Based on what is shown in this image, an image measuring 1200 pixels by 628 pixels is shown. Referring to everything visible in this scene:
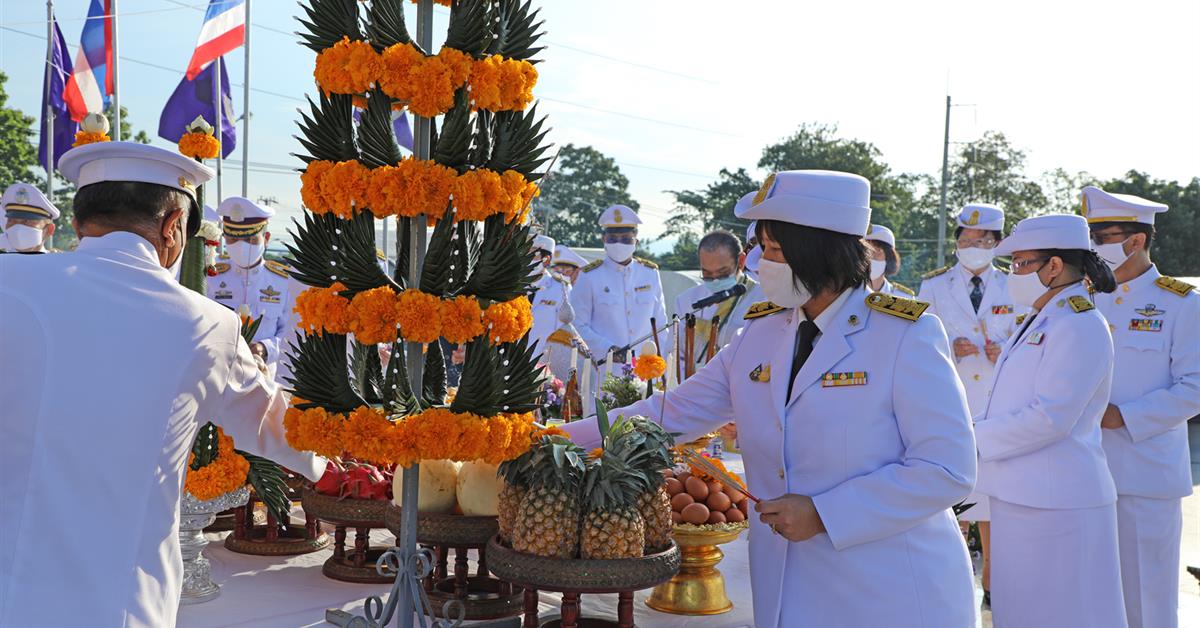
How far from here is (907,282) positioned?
28812 millimetres

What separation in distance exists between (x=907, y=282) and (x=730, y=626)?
86.0ft

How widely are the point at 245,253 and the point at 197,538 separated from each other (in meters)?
4.32

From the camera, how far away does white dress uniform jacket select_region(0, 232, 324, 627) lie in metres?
2.02

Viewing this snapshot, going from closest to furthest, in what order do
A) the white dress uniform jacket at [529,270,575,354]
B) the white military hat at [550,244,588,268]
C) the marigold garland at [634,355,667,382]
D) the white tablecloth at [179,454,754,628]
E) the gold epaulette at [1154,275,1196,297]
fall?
the white tablecloth at [179,454,754,628]
the marigold garland at [634,355,667,382]
the gold epaulette at [1154,275,1196,297]
the white dress uniform jacket at [529,270,575,354]
the white military hat at [550,244,588,268]

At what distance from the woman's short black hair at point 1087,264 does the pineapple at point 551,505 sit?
2218 millimetres

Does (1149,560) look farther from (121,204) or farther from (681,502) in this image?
(121,204)

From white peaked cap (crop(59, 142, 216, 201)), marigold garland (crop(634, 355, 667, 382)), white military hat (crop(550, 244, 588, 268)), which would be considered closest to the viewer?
white peaked cap (crop(59, 142, 216, 201))

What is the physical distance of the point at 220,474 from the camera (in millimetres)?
3424

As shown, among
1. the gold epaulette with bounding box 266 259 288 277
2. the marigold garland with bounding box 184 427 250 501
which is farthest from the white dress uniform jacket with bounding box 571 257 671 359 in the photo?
the marigold garland with bounding box 184 427 250 501

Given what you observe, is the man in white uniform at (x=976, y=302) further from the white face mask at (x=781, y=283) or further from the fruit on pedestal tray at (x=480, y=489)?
the white face mask at (x=781, y=283)

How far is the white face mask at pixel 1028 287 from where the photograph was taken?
4.05m

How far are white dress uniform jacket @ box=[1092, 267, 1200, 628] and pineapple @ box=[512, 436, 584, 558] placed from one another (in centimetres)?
275

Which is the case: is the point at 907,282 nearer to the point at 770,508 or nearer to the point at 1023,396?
the point at 1023,396

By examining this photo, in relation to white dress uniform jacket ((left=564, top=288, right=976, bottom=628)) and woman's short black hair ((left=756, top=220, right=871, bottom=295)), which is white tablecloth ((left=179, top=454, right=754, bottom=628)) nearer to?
white dress uniform jacket ((left=564, top=288, right=976, bottom=628))
